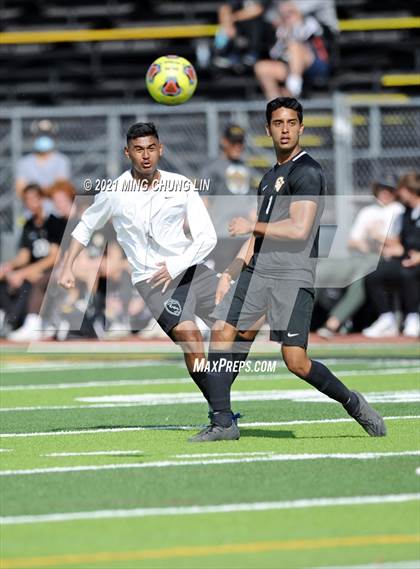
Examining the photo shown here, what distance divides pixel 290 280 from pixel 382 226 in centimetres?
952

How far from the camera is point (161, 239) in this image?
9148 millimetres

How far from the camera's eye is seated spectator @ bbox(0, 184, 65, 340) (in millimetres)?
18047

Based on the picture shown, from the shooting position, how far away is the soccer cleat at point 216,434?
8719 millimetres

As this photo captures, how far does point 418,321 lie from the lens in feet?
58.0

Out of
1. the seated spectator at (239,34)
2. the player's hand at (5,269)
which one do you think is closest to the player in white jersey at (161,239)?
the player's hand at (5,269)

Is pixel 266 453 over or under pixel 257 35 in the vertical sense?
under

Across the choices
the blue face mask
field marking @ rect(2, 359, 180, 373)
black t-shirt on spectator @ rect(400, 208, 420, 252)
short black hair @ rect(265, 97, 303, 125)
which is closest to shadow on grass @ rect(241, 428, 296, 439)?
short black hair @ rect(265, 97, 303, 125)

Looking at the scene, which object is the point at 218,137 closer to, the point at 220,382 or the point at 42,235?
the point at 42,235

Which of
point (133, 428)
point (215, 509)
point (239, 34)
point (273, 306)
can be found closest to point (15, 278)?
point (239, 34)

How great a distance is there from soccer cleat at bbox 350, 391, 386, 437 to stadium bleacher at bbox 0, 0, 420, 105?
13.7 metres

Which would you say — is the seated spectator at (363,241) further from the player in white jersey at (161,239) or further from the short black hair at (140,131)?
the short black hair at (140,131)

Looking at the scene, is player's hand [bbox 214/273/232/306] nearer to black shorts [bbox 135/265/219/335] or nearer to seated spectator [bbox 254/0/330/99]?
black shorts [bbox 135/265/219/335]

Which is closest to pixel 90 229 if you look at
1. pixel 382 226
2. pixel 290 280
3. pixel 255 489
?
pixel 290 280

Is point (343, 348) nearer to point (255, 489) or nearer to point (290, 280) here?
point (290, 280)
